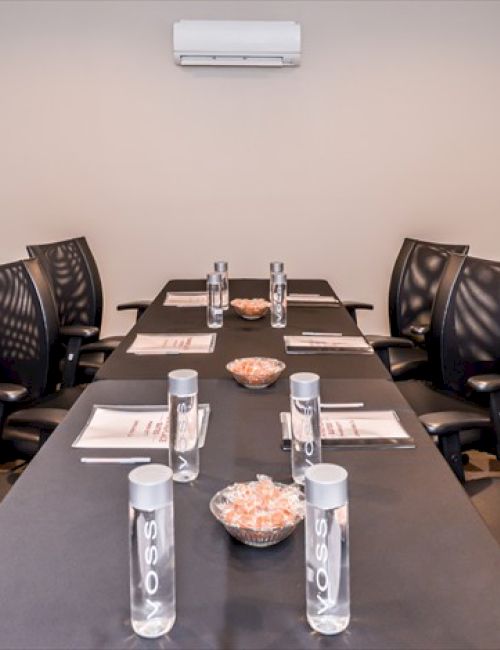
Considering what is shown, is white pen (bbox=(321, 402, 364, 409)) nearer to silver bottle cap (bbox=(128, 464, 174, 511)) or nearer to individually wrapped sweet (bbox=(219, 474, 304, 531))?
individually wrapped sweet (bbox=(219, 474, 304, 531))

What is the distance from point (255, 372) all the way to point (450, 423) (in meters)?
0.53

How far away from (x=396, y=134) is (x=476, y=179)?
563 millimetres

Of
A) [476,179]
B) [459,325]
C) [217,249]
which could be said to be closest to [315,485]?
[459,325]

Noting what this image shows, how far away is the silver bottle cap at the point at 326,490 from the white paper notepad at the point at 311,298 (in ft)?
7.67

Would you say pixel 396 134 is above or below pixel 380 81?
below

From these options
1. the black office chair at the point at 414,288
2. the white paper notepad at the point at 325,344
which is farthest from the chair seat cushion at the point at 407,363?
the white paper notepad at the point at 325,344

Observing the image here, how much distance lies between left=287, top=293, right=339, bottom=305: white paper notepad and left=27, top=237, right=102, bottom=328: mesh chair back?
3.35 ft

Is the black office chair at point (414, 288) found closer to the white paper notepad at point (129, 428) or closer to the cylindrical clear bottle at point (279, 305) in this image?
the cylindrical clear bottle at point (279, 305)

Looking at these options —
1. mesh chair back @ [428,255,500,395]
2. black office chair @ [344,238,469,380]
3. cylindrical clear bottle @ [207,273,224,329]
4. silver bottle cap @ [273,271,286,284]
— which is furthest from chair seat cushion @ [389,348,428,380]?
cylindrical clear bottle @ [207,273,224,329]

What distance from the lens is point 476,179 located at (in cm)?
414

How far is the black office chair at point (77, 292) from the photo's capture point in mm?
2998

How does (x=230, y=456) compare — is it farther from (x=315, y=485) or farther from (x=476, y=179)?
(x=476, y=179)

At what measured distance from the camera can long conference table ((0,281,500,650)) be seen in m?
0.85

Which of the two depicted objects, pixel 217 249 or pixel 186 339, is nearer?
pixel 186 339
